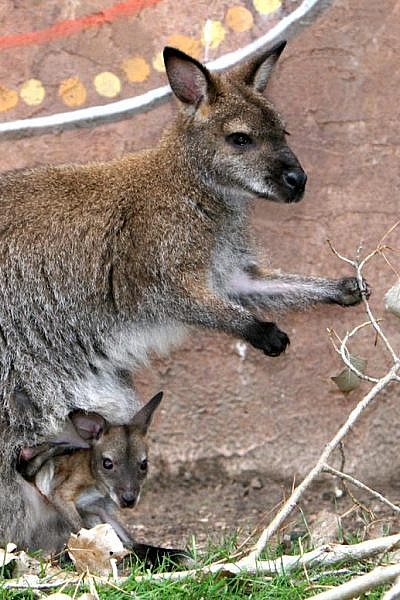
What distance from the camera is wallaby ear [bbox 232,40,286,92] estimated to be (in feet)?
17.4

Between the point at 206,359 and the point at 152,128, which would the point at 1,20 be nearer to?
the point at 152,128

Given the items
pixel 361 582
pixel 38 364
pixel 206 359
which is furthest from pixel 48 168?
pixel 361 582

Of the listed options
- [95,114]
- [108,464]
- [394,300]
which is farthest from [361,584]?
[95,114]

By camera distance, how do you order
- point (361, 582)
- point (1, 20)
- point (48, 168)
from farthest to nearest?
1. point (1, 20)
2. point (48, 168)
3. point (361, 582)

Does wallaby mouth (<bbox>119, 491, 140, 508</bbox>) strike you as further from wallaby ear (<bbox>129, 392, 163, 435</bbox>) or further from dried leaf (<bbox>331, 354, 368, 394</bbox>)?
dried leaf (<bbox>331, 354, 368, 394</bbox>)

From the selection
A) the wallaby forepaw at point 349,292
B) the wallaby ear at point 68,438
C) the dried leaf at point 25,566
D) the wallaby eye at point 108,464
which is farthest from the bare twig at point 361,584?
the wallaby forepaw at point 349,292

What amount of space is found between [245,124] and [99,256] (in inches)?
31.0

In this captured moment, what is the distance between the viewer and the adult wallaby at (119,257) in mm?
5074

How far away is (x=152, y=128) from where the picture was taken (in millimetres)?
6156

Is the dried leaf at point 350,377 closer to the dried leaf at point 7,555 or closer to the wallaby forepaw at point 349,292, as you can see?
the wallaby forepaw at point 349,292

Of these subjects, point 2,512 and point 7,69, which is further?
point 7,69

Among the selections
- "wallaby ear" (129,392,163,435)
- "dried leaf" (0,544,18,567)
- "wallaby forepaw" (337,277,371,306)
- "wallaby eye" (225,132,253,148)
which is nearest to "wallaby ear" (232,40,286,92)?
"wallaby eye" (225,132,253,148)

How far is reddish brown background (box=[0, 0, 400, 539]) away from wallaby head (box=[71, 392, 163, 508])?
1213 mm

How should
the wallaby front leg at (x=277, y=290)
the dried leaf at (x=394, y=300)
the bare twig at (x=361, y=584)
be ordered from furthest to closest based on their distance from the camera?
1. the wallaby front leg at (x=277, y=290)
2. the dried leaf at (x=394, y=300)
3. the bare twig at (x=361, y=584)
